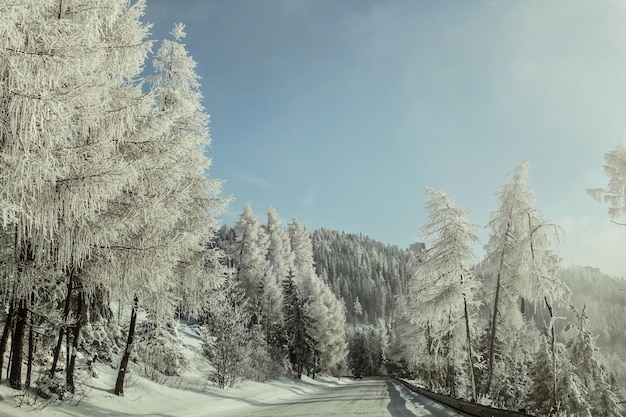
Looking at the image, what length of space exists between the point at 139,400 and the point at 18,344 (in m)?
5.49

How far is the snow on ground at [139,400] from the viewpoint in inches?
396

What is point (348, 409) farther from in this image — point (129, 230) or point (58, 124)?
point (58, 124)

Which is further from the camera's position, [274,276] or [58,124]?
[274,276]

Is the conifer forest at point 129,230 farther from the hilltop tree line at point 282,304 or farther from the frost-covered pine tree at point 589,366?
the hilltop tree line at point 282,304

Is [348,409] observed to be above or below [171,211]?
below

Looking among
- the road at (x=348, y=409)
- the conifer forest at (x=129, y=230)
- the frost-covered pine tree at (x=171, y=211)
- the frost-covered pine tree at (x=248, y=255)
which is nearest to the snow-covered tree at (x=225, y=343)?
the conifer forest at (x=129, y=230)

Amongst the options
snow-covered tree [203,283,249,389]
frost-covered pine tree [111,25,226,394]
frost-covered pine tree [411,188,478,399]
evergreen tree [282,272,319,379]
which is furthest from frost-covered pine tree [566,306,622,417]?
frost-covered pine tree [111,25,226,394]

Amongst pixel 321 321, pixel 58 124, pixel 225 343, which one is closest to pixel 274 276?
pixel 321 321

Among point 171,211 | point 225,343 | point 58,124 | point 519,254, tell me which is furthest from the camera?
point 225,343

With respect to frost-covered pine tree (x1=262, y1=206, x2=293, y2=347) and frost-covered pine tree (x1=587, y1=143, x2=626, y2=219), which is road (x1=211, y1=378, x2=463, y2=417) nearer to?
frost-covered pine tree (x1=587, y1=143, x2=626, y2=219)

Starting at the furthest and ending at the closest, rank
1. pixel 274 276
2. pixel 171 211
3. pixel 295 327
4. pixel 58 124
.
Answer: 1. pixel 274 276
2. pixel 295 327
3. pixel 171 211
4. pixel 58 124

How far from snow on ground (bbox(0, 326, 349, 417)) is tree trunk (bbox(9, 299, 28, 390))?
0.24 metres

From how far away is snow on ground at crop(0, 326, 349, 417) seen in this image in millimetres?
10055

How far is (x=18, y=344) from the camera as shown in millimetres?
10289
